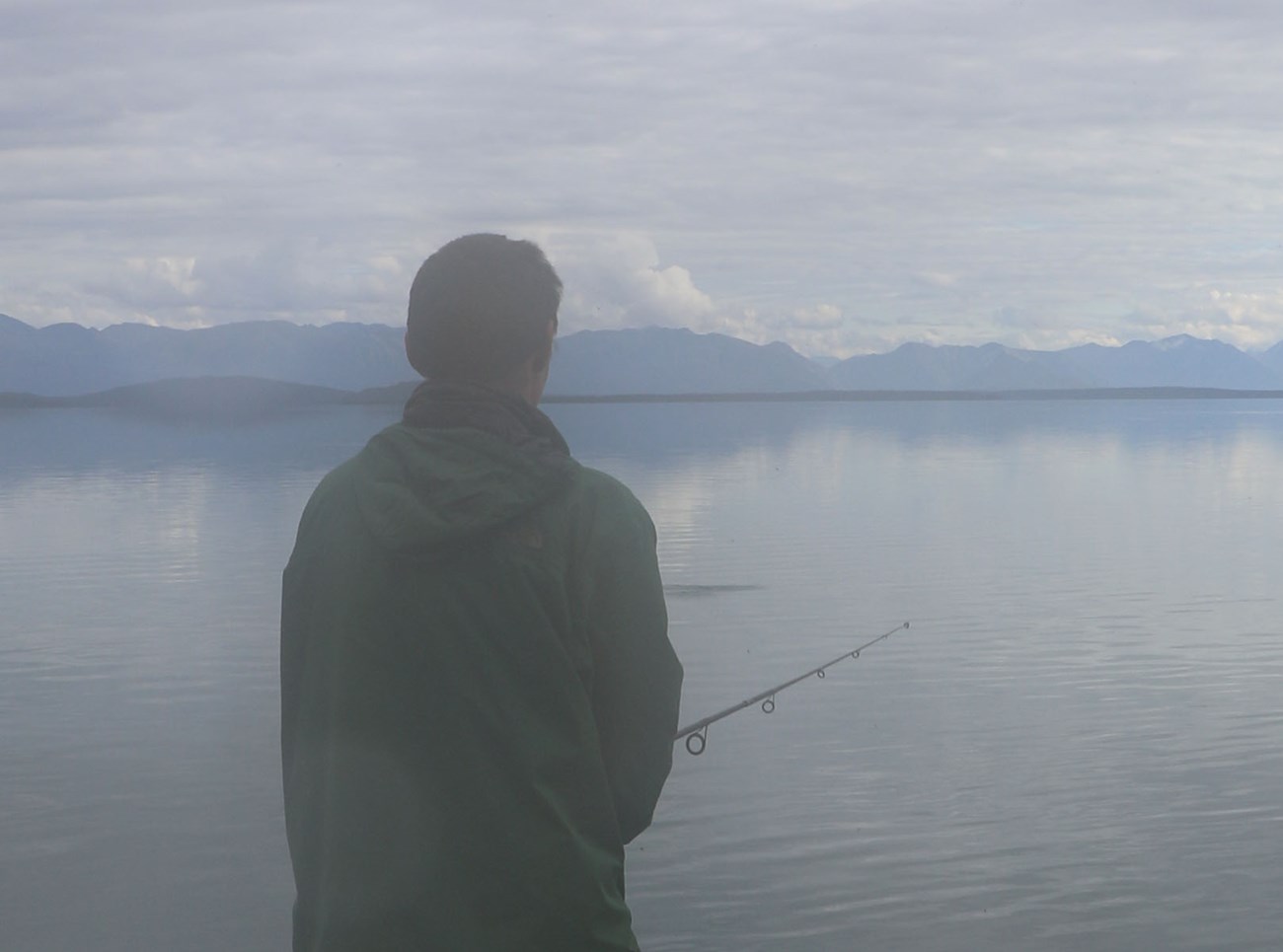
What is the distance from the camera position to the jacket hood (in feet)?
7.51

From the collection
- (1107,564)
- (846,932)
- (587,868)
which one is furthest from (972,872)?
(1107,564)

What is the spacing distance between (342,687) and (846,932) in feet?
20.7

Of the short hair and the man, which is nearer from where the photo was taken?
the man

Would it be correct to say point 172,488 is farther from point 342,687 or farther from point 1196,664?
point 342,687

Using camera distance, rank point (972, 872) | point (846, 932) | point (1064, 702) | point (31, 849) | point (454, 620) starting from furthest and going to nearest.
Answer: point (1064, 702), point (31, 849), point (972, 872), point (846, 932), point (454, 620)

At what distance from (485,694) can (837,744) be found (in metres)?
10.1

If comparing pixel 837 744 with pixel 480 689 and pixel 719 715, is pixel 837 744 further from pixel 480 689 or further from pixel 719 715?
pixel 480 689

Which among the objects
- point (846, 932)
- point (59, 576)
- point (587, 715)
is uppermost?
point (587, 715)

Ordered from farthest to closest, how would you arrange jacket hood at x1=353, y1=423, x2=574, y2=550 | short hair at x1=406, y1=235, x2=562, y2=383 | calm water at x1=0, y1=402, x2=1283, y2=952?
1. calm water at x1=0, y1=402, x2=1283, y2=952
2. short hair at x1=406, y1=235, x2=562, y2=383
3. jacket hood at x1=353, y1=423, x2=574, y2=550

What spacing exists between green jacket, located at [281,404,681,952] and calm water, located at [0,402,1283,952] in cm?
606

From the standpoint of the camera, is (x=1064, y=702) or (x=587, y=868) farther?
(x=1064, y=702)

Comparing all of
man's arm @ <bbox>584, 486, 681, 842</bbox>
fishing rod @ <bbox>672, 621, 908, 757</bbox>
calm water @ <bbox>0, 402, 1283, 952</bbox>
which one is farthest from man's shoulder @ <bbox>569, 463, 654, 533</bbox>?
calm water @ <bbox>0, 402, 1283, 952</bbox>

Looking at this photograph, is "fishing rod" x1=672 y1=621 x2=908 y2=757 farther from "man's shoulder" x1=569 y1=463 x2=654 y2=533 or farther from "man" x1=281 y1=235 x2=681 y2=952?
"man's shoulder" x1=569 y1=463 x2=654 y2=533

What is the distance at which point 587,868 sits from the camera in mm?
2350
